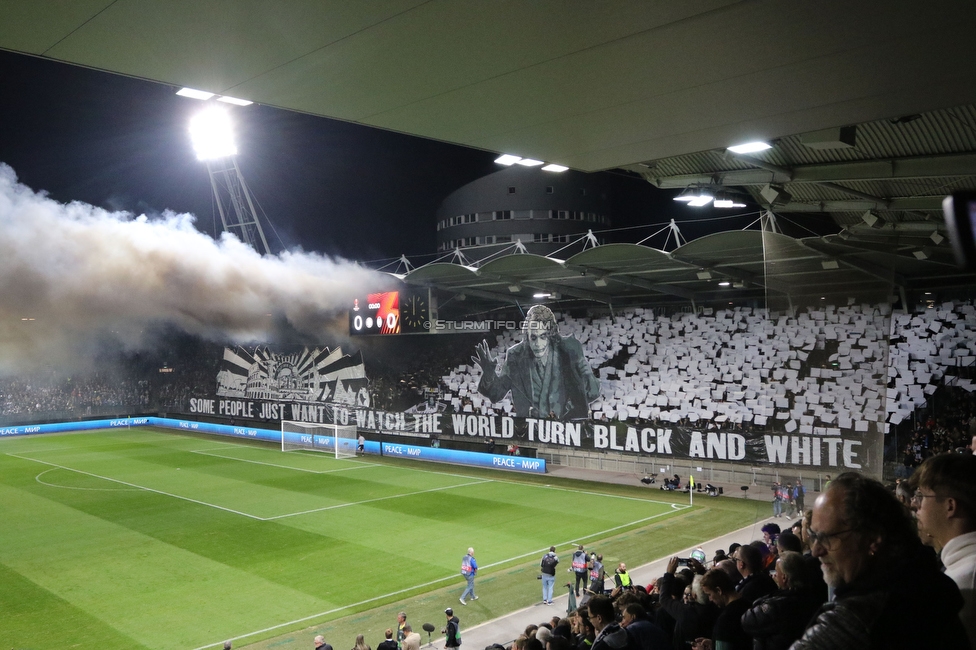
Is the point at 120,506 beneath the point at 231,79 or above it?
beneath

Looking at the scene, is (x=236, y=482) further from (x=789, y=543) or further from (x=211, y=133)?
(x=789, y=543)

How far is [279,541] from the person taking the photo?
19656mm

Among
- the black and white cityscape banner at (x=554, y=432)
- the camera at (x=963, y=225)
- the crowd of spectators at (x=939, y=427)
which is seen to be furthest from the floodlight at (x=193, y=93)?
the crowd of spectators at (x=939, y=427)

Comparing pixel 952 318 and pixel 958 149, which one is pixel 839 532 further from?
pixel 952 318

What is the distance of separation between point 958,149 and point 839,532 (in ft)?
26.1

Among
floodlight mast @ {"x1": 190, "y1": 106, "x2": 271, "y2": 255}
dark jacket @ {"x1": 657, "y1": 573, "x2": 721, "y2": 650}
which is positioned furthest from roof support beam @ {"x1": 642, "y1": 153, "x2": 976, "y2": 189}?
floodlight mast @ {"x1": 190, "y1": 106, "x2": 271, "y2": 255}

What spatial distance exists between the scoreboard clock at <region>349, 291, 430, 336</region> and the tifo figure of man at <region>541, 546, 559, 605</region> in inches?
795

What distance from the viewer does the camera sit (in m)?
2.43

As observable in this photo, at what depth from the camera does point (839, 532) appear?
7.36 ft

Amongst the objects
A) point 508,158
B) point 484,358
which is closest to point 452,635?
point 508,158

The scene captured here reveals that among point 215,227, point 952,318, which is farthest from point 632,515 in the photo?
point 215,227

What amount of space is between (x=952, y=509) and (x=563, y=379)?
95.2 ft

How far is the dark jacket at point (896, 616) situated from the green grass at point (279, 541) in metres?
12.0

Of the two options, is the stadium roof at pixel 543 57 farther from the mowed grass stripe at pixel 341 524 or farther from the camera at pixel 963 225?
the mowed grass stripe at pixel 341 524
